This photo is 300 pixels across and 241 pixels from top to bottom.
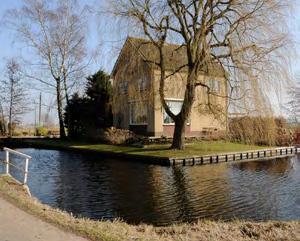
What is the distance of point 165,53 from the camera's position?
939 inches

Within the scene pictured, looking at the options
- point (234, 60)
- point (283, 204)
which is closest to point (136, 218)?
point (283, 204)

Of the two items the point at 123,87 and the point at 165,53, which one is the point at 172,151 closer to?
the point at 123,87

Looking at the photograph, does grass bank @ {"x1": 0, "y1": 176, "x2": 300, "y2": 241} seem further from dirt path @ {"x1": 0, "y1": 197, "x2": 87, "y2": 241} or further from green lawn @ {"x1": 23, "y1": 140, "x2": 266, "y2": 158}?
green lawn @ {"x1": 23, "y1": 140, "x2": 266, "y2": 158}

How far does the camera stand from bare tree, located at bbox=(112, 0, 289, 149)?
65.6 ft

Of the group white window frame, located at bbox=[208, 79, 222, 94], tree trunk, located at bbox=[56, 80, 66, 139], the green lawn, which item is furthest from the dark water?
tree trunk, located at bbox=[56, 80, 66, 139]

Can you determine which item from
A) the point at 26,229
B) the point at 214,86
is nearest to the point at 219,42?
the point at 214,86

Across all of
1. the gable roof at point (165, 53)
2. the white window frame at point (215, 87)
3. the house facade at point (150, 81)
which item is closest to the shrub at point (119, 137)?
the house facade at point (150, 81)

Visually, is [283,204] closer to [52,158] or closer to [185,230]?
[185,230]

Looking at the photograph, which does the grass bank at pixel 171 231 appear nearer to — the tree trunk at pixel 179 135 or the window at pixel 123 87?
the tree trunk at pixel 179 135

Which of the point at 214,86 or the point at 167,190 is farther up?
the point at 214,86

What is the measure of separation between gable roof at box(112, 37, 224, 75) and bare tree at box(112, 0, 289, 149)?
7.5 inches

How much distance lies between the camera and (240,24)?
20.8 m

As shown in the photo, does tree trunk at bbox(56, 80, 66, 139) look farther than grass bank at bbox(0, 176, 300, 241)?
Yes

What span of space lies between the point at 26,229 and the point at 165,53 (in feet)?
61.8
